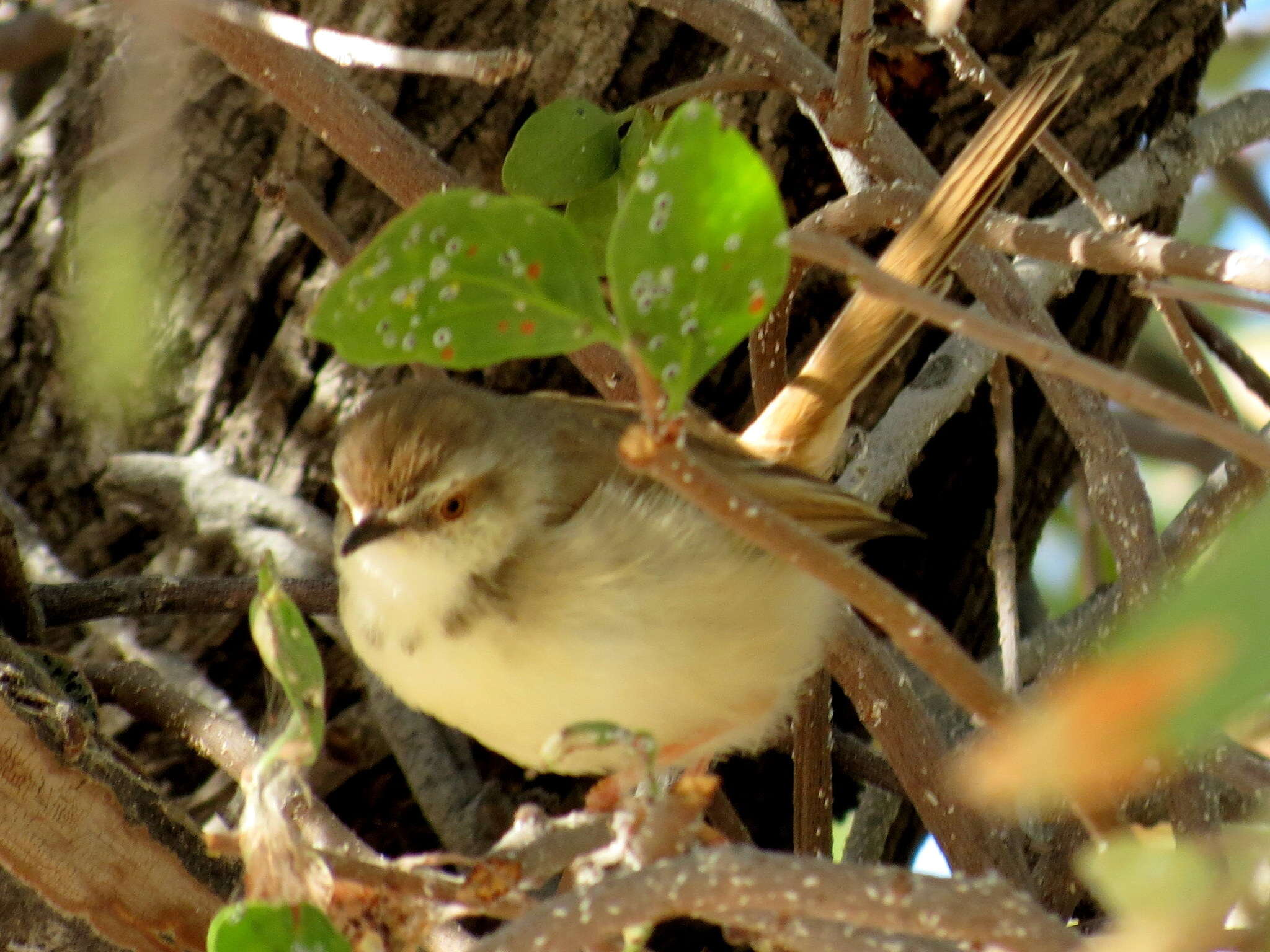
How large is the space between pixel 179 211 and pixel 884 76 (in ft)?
5.96

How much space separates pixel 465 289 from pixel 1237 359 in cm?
273

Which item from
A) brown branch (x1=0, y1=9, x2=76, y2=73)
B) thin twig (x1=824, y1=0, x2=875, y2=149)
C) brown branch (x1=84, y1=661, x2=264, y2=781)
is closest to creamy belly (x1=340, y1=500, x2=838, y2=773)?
brown branch (x1=84, y1=661, x2=264, y2=781)

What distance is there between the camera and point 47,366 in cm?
377

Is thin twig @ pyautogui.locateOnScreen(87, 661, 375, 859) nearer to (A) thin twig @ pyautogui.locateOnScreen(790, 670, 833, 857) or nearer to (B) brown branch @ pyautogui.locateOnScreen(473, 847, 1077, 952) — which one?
(B) brown branch @ pyautogui.locateOnScreen(473, 847, 1077, 952)

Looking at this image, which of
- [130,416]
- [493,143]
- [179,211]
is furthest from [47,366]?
[493,143]

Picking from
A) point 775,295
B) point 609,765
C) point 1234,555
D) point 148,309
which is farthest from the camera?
point 148,309

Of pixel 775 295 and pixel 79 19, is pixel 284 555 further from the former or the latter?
pixel 775 295

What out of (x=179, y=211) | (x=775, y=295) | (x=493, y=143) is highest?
(x=775, y=295)

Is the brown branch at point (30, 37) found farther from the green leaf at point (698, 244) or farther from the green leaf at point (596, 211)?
the green leaf at point (698, 244)

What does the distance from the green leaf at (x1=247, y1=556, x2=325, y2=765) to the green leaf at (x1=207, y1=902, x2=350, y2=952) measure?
0.60ft

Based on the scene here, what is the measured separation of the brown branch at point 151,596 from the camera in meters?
3.23

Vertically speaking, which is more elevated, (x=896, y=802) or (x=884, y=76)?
(x=884, y=76)

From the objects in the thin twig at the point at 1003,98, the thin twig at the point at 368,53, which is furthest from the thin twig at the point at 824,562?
the thin twig at the point at 1003,98

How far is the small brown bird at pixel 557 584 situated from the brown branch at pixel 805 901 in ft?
2.71
